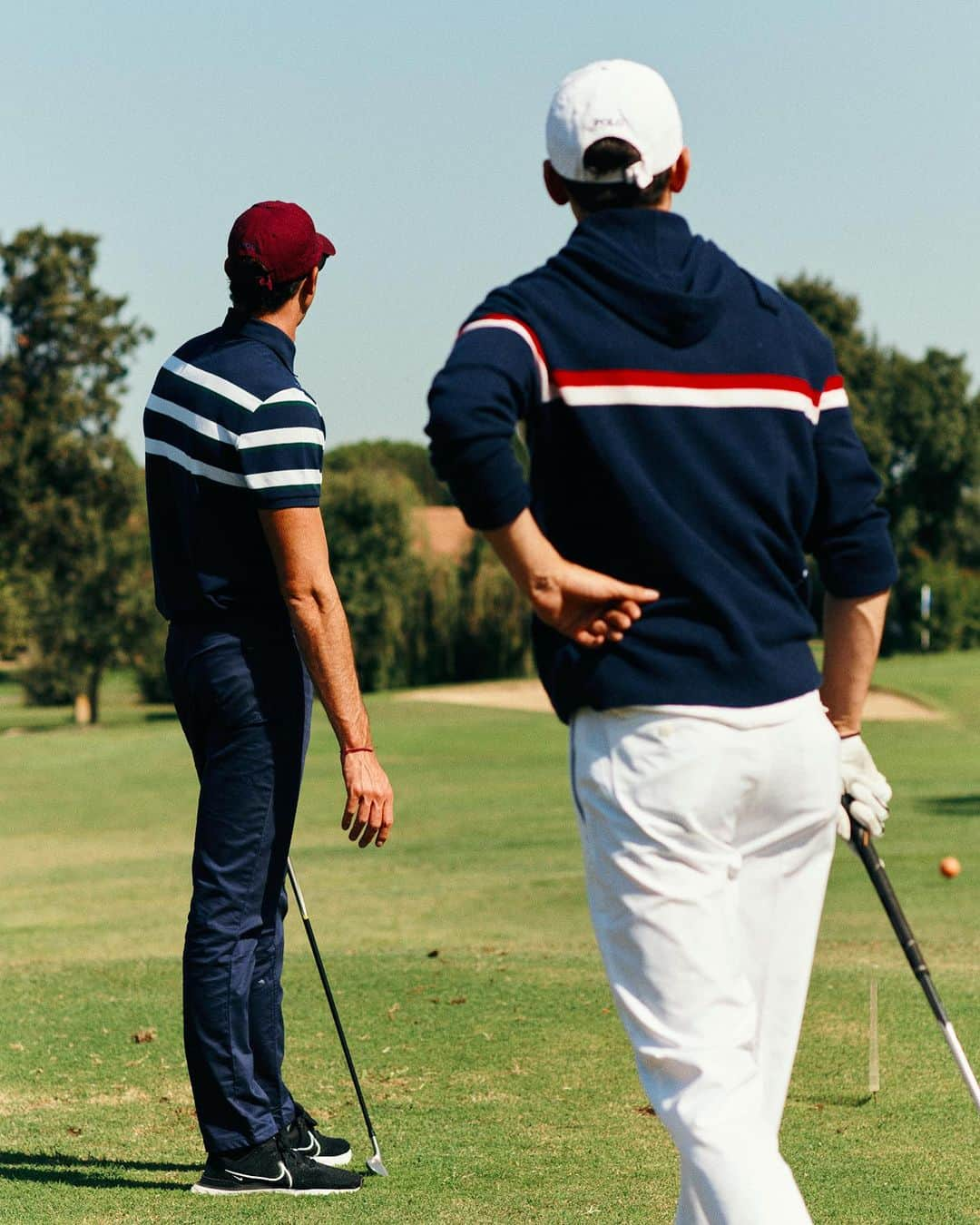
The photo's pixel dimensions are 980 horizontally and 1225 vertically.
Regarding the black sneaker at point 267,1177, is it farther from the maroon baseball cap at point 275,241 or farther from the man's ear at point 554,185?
the man's ear at point 554,185

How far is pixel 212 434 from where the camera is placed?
402cm

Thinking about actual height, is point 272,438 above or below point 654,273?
below

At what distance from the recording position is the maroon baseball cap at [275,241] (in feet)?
13.7

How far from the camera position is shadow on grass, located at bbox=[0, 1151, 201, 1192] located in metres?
4.16

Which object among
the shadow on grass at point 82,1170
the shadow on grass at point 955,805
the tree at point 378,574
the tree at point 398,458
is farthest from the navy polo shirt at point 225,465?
the tree at point 398,458

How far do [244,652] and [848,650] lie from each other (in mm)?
1689

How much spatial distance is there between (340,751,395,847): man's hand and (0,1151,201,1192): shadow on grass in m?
0.98

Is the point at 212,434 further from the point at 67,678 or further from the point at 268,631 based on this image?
the point at 67,678

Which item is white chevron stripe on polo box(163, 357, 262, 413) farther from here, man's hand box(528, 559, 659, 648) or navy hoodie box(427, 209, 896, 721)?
man's hand box(528, 559, 659, 648)

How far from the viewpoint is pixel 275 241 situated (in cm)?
418

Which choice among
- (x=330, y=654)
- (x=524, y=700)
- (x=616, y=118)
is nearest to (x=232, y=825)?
(x=330, y=654)

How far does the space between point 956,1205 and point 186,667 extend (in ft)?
7.10

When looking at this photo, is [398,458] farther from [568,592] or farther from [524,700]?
[568,592]

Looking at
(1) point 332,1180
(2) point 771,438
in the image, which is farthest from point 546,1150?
(2) point 771,438
